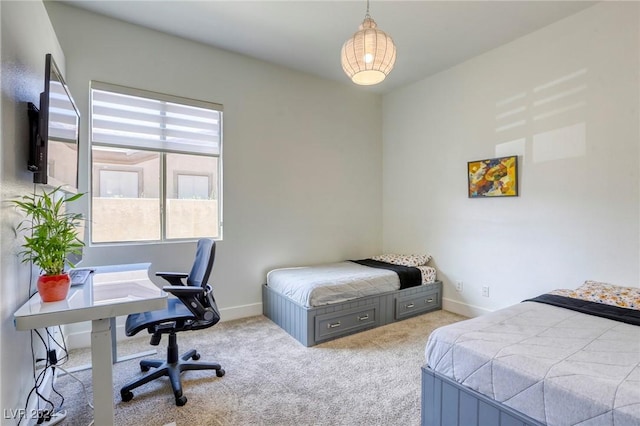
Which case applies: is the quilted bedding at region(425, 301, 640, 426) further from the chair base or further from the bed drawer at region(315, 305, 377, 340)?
the chair base

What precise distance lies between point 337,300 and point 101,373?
1.89m

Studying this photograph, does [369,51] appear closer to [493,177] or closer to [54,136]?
[54,136]

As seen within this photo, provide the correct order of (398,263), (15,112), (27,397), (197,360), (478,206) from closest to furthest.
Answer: (15,112) → (27,397) → (197,360) → (478,206) → (398,263)

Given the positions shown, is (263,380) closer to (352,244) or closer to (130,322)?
(130,322)

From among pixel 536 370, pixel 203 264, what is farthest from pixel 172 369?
pixel 536 370

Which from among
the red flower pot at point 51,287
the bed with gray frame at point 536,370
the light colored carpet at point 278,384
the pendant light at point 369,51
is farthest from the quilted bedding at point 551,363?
the red flower pot at point 51,287

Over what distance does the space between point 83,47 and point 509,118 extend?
404 centimetres

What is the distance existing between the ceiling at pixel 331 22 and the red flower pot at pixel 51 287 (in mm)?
2337

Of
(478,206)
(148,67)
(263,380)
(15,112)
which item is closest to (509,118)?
(478,206)

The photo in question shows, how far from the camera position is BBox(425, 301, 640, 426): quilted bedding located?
3.63 ft

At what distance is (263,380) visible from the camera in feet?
7.06

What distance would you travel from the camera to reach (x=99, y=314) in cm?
135

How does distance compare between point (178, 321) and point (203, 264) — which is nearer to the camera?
point (178, 321)

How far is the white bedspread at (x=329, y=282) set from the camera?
2.80 m
